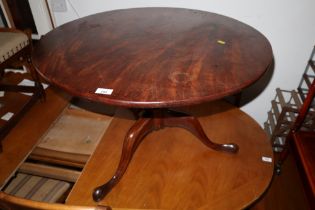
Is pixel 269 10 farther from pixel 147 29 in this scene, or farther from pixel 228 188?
pixel 228 188

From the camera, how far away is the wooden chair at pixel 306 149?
0.98m

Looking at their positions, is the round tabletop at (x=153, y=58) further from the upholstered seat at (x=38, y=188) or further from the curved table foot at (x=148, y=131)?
the upholstered seat at (x=38, y=188)

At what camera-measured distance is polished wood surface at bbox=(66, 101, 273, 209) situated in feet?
3.66

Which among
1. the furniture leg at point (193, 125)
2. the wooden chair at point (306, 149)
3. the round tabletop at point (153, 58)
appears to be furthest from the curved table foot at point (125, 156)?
the wooden chair at point (306, 149)

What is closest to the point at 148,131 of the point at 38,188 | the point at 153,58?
the point at 153,58

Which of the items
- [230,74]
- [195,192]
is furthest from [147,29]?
[195,192]

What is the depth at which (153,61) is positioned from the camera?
37.4 inches

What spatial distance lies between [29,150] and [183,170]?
882 mm

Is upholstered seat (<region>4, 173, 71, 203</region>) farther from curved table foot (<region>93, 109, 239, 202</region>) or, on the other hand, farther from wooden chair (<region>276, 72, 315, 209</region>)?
wooden chair (<region>276, 72, 315, 209</region>)

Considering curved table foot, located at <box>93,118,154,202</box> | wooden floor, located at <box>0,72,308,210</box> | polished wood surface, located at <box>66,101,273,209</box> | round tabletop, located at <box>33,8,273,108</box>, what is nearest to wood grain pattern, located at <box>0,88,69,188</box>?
wooden floor, located at <box>0,72,308,210</box>

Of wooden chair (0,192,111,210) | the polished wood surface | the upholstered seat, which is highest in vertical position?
wooden chair (0,192,111,210)

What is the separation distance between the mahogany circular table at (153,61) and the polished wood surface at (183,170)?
0.25 ft

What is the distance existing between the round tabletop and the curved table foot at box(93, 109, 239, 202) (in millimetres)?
352

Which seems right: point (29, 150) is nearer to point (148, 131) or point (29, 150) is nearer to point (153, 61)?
point (148, 131)
